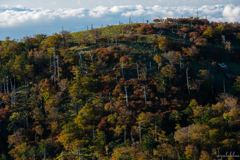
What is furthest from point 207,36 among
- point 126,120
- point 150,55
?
point 126,120

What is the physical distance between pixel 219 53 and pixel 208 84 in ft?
106

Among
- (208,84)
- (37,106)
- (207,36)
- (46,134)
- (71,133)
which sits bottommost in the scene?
(46,134)

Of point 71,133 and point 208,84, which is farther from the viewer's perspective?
point 208,84

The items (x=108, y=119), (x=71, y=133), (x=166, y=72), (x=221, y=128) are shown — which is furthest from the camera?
(x=166, y=72)

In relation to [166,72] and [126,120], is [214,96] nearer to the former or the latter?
[166,72]

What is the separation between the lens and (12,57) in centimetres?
Result: 8788

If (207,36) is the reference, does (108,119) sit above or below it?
below

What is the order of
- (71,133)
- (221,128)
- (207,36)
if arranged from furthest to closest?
(207,36) → (71,133) → (221,128)

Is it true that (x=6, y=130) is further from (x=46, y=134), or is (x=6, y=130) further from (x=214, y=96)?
(x=214, y=96)

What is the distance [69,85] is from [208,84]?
5686cm

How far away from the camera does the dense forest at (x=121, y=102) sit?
147ft

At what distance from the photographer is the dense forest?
44.7m

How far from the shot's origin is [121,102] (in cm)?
5866

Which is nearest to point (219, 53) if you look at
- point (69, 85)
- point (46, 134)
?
point (69, 85)
